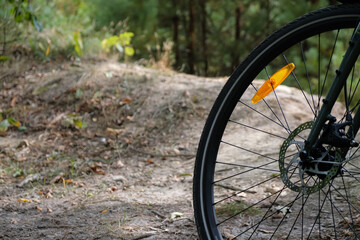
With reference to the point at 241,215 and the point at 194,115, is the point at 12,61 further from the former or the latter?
the point at 241,215

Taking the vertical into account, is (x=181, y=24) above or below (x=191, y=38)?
above

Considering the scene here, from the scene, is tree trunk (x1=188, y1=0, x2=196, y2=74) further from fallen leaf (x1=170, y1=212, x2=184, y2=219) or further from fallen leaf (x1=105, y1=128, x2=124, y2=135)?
fallen leaf (x1=170, y1=212, x2=184, y2=219)

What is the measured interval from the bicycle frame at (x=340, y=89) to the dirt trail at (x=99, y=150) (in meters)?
Result: 0.99

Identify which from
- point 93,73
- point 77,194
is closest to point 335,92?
point 77,194

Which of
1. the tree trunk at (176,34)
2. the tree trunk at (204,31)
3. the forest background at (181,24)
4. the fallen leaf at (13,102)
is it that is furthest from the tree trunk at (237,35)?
the fallen leaf at (13,102)

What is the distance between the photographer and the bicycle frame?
1467 millimetres

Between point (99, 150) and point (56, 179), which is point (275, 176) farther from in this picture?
point (99, 150)

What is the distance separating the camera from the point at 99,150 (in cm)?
377

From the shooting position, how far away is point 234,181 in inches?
116

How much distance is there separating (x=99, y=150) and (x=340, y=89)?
2633 millimetres

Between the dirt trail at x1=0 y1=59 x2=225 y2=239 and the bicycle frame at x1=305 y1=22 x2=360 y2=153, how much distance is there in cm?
99

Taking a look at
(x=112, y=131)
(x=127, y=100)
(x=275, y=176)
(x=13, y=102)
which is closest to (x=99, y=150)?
(x=112, y=131)

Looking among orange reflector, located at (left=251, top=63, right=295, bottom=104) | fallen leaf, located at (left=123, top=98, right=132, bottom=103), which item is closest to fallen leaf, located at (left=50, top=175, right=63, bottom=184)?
fallen leaf, located at (left=123, top=98, right=132, bottom=103)

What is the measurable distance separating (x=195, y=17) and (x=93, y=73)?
16.4 ft
